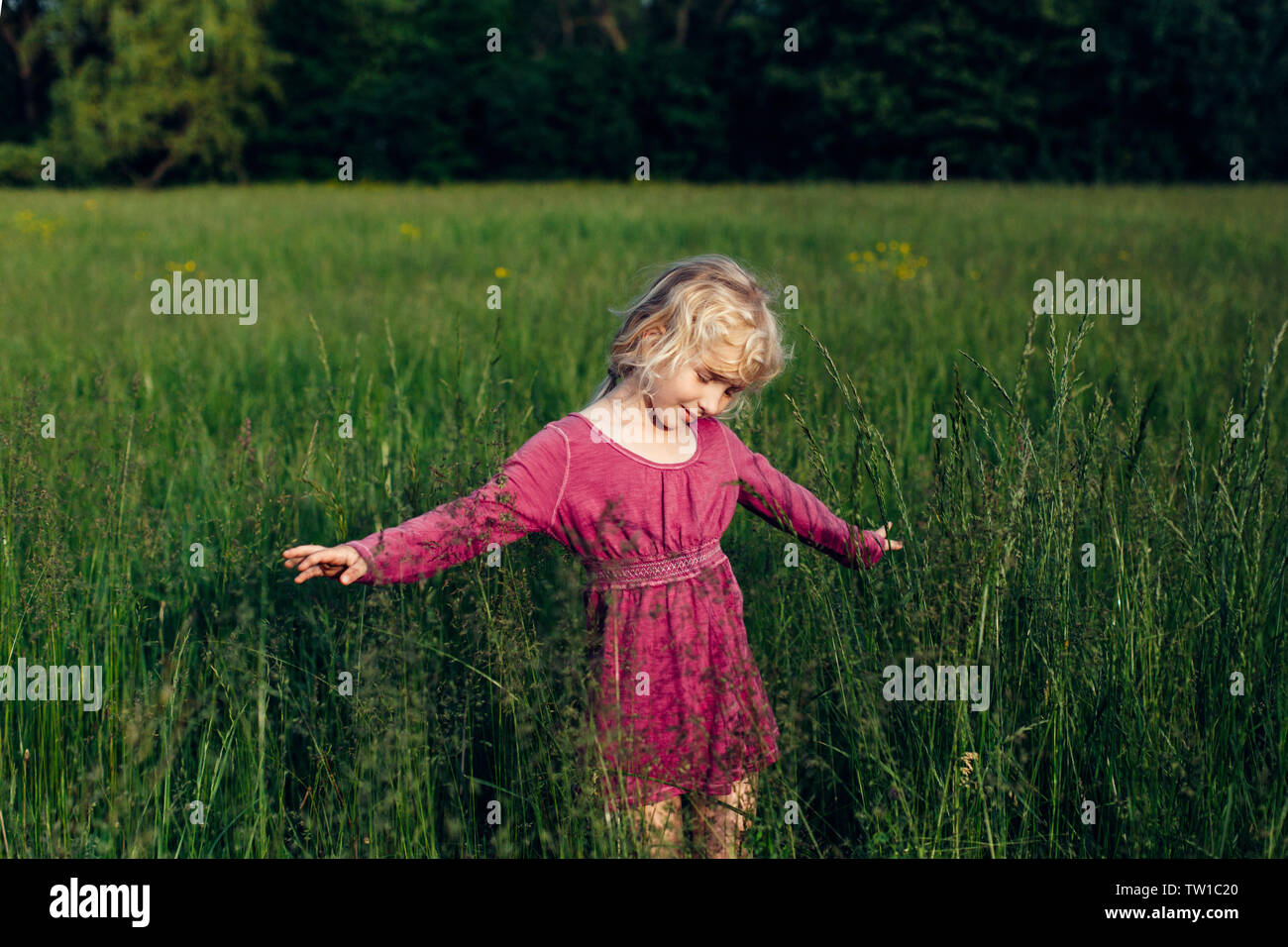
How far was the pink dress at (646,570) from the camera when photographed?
169 cm

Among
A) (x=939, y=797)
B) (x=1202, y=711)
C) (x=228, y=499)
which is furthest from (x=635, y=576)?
(x=228, y=499)

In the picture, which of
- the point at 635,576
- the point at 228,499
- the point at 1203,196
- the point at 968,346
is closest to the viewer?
the point at 635,576

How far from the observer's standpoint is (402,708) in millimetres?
1815

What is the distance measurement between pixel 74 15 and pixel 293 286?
3271 centimetres

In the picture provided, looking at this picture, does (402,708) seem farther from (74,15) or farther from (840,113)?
(74,15)

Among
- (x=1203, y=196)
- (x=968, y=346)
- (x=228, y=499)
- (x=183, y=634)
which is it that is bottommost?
(x=183, y=634)

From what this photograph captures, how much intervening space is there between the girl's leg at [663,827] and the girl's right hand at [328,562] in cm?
58

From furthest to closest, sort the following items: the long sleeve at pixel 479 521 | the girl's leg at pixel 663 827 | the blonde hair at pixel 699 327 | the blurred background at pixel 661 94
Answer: the blurred background at pixel 661 94 < the blonde hair at pixel 699 327 < the long sleeve at pixel 479 521 < the girl's leg at pixel 663 827

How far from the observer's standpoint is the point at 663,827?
1545 mm

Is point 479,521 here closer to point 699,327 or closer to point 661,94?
point 699,327

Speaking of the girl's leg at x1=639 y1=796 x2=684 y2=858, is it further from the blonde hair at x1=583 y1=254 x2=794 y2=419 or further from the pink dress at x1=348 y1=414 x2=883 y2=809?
the blonde hair at x1=583 y1=254 x2=794 y2=419

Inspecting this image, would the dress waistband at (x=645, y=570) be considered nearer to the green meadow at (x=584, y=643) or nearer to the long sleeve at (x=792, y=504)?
the green meadow at (x=584, y=643)

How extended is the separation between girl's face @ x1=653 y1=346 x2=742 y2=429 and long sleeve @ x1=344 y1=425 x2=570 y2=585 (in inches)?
7.8

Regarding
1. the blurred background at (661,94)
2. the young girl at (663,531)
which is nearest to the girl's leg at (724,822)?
the young girl at (663,531)
